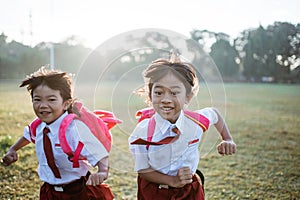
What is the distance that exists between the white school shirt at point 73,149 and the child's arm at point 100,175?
3 cm

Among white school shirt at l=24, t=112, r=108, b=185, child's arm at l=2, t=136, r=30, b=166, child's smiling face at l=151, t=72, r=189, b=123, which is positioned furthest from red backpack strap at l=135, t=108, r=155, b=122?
child's arm at l=2, t=136, r=30, b=166

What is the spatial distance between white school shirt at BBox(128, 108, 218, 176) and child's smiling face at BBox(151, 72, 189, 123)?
6 centimetres

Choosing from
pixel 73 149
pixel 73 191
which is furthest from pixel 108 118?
pixel 73 191

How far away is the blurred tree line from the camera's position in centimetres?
195

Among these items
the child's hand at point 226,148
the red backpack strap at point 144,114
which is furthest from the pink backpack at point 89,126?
the child's hand at point 226,148

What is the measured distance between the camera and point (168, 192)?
1945mm

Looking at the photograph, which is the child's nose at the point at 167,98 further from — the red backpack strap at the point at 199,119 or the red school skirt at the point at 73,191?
the red school skirt at the point at 73,191

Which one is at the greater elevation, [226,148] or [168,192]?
[226,148]

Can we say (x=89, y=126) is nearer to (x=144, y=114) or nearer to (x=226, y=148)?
(x=144, y=114)

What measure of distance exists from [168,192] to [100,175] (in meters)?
0.37

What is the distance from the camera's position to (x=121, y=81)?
75.2 inches

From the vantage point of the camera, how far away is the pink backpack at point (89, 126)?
1.95 meters

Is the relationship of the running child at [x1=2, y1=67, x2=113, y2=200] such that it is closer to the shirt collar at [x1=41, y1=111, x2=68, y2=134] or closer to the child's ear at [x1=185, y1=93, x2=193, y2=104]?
the shirt collar at [x1=41, y1=111, x2=68, y2=134]

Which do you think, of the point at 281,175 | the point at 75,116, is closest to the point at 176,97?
the point at 75,116
